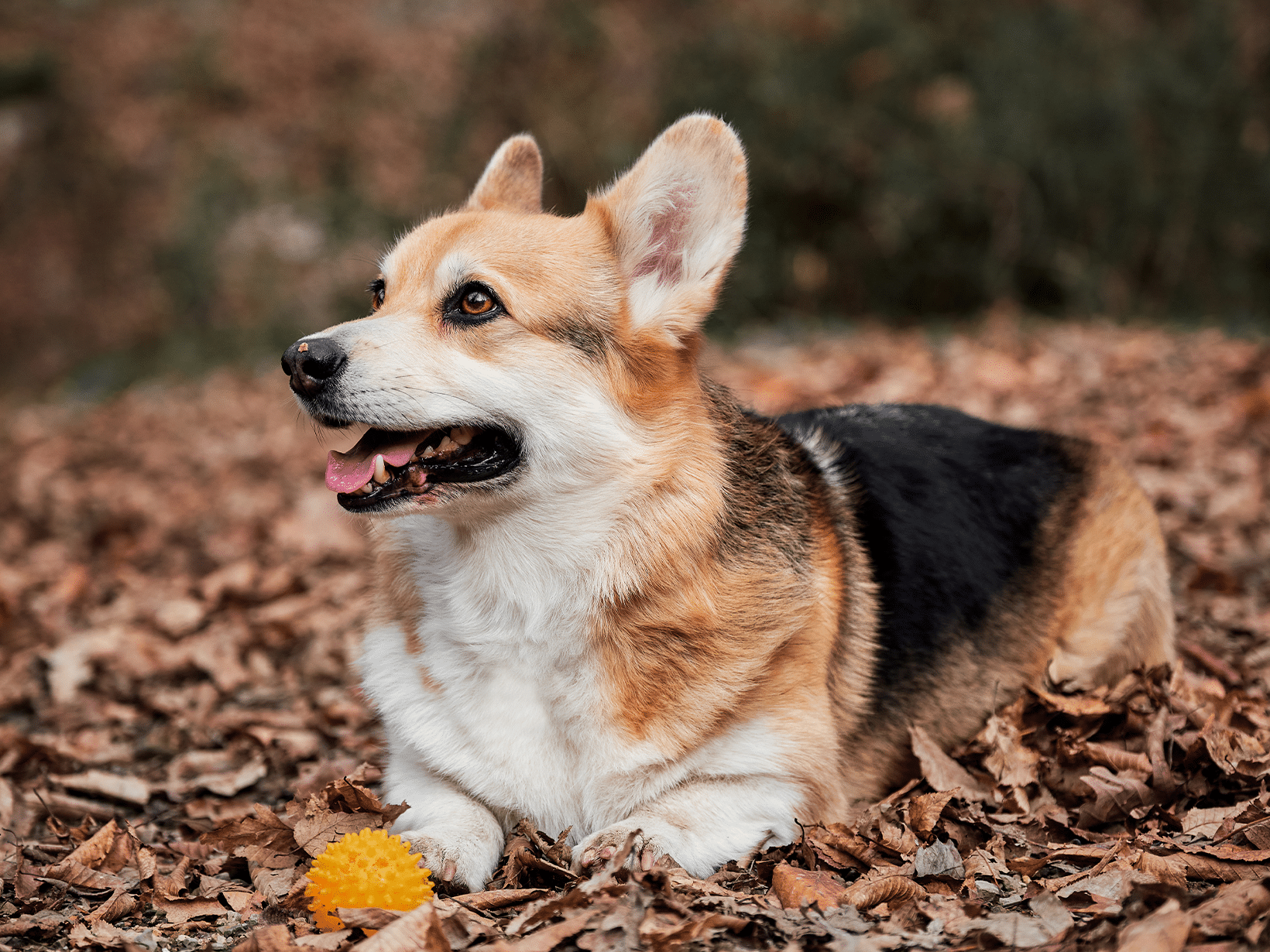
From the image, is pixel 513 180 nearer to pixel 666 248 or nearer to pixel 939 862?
pixel 666 248

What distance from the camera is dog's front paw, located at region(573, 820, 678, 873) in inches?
110

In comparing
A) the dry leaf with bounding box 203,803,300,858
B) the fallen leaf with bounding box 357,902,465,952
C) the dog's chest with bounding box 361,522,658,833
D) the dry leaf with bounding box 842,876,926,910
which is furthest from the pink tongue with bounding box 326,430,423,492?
the dry leaf with bounding box 842,876,926,910

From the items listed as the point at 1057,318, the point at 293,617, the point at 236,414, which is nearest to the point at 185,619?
the point at 293,617

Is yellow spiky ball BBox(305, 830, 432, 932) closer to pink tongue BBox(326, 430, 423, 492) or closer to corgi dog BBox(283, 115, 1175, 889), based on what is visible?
corgi dog BBox(283, 115, 1175, 889)

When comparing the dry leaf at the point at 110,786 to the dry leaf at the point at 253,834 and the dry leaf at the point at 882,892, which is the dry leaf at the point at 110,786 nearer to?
the dry leaf at the point at 253,834

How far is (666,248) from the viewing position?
332 cm

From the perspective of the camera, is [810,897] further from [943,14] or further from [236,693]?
[943,14]

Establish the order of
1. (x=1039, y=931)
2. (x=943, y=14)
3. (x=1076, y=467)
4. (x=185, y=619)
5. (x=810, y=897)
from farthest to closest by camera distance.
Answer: (x=943, y=14), (x=185, y=619), (x=1076, y=467), (x=810, y=897), (x=1039, y=931)

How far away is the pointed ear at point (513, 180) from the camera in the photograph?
12.8 feet

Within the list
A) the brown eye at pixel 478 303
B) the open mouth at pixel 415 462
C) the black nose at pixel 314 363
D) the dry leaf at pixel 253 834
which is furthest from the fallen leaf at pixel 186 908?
the brown eye at pixel 478 303

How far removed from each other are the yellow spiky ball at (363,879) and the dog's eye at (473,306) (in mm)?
1380

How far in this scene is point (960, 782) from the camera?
3.41 m

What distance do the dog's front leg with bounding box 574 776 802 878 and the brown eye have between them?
1.41 metres

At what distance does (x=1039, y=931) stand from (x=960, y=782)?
918 millimetres
